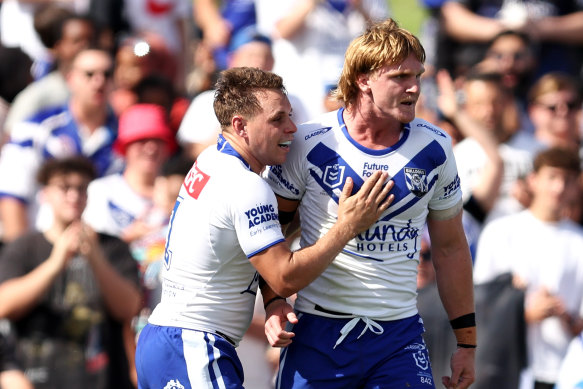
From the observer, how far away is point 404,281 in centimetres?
538

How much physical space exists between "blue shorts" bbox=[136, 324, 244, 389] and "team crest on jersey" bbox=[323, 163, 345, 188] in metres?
0.91

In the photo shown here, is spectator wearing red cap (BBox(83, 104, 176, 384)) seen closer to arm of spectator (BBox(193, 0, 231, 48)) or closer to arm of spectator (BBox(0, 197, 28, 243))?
arm of spectator (BBox(0, 197, 28, 243))

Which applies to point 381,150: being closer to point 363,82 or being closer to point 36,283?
point 363,82

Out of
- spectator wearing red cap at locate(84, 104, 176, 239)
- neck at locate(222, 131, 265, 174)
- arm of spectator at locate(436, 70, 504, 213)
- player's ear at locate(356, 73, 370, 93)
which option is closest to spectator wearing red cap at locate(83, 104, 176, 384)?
spectator wearing red cap at locate(84, 104, 176, 239)

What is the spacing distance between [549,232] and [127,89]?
3975mm

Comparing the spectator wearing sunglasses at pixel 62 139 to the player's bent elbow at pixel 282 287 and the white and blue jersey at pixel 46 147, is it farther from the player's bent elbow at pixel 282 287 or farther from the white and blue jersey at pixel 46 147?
the player's bent elbow at pixel 282 287

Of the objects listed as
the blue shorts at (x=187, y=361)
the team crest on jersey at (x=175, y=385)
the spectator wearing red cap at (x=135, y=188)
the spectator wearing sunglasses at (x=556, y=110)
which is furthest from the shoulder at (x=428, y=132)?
the spectator wearing sunglasses at (x=556, y=110)

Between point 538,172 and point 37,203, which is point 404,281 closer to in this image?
point 538,172

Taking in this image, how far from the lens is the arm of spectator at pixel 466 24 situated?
10.5 m

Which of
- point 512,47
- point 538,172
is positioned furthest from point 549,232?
point 512,47

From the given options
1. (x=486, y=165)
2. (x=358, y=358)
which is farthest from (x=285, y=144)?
(x=486, y=165)

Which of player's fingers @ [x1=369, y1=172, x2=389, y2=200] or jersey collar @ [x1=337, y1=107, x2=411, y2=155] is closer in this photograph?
player's fingers @ [x1=369, y1=172, x2=389, y2=200]

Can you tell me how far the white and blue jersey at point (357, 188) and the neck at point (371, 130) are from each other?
4 cm

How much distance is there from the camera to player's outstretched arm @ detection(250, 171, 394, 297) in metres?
4.93
